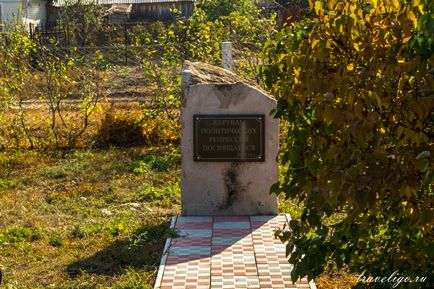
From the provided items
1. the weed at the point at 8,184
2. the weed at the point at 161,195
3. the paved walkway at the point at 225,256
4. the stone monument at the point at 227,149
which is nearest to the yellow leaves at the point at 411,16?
the paved walkway at the point at 225,256

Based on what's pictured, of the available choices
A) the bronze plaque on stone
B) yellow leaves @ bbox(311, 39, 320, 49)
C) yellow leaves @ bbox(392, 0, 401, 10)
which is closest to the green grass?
the bronze plaque on stone

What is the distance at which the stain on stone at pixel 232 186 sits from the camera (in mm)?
8039

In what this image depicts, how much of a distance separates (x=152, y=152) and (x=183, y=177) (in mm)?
4309

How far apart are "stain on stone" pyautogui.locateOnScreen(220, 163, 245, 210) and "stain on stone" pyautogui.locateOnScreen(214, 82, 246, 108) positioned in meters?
0.67

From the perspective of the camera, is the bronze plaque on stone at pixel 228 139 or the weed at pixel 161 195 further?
the weed at pixel 161 195

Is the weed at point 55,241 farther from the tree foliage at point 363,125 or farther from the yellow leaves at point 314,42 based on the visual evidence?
the yellow leaves at point 314,42

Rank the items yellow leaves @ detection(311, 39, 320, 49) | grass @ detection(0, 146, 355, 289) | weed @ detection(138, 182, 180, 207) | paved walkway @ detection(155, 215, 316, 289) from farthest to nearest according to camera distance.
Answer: weed @ detection(138, 182, 180, 207) < grass @ detection(0, 146, 355, 289) < paved walkway @ detection(155, 215, 316, 289) < yellow leaves @ detection(311, 39, 320, 49)

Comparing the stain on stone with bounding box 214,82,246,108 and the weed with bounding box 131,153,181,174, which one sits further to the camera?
the weed with bounding box 131,153,181,174

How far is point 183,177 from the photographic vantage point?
8094 millimetres

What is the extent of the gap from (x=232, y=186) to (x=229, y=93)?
0.97 meters

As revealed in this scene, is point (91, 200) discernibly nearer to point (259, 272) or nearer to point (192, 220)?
point (192, 220)

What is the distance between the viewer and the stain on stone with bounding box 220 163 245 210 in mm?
8039

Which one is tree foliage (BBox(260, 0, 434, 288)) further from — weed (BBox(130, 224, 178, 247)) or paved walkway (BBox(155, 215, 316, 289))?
weed (BBox(130, 224, 178, 247))

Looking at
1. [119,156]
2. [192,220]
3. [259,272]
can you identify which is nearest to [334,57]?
[259,272]
